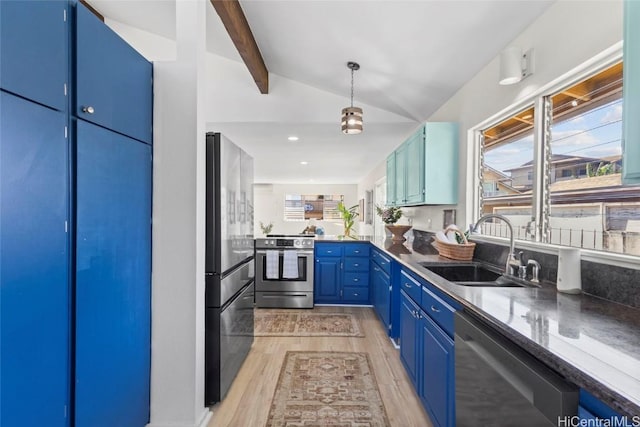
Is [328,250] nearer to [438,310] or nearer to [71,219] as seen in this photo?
[438,310]

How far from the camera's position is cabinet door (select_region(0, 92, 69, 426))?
1015 millimetres

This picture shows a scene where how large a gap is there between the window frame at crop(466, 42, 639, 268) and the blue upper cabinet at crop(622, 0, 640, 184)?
51 cm

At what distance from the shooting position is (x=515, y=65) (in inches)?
80.4

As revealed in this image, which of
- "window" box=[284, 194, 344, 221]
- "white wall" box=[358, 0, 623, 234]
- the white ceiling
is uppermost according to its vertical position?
the white ceiling

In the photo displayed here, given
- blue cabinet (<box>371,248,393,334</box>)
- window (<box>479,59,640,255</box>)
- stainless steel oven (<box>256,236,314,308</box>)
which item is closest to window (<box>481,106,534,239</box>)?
window (<box>479,59,640,255</box>)

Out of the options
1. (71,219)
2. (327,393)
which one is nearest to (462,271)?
(327,393)

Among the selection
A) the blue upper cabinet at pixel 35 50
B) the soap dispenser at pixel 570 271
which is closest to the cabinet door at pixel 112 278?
the blue upper cabinet at pixel 35 50

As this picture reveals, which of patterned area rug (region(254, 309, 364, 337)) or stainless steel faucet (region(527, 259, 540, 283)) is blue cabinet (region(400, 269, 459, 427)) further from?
patterned area rug (region(254, 309, 364, 337))

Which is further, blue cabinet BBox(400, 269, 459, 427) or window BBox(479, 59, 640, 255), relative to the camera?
blue cabinet BBox(400, 269, 459, 427)

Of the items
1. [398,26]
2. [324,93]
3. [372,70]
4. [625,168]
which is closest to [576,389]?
[625,168]

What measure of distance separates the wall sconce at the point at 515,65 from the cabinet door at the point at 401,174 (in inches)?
64.4

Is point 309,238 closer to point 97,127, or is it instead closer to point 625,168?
point 97,127

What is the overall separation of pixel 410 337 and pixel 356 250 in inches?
81.9

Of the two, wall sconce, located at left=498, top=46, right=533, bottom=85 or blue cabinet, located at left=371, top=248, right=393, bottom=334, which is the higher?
wall sconce, located at left=498, top=46, right=533, bottom=85
